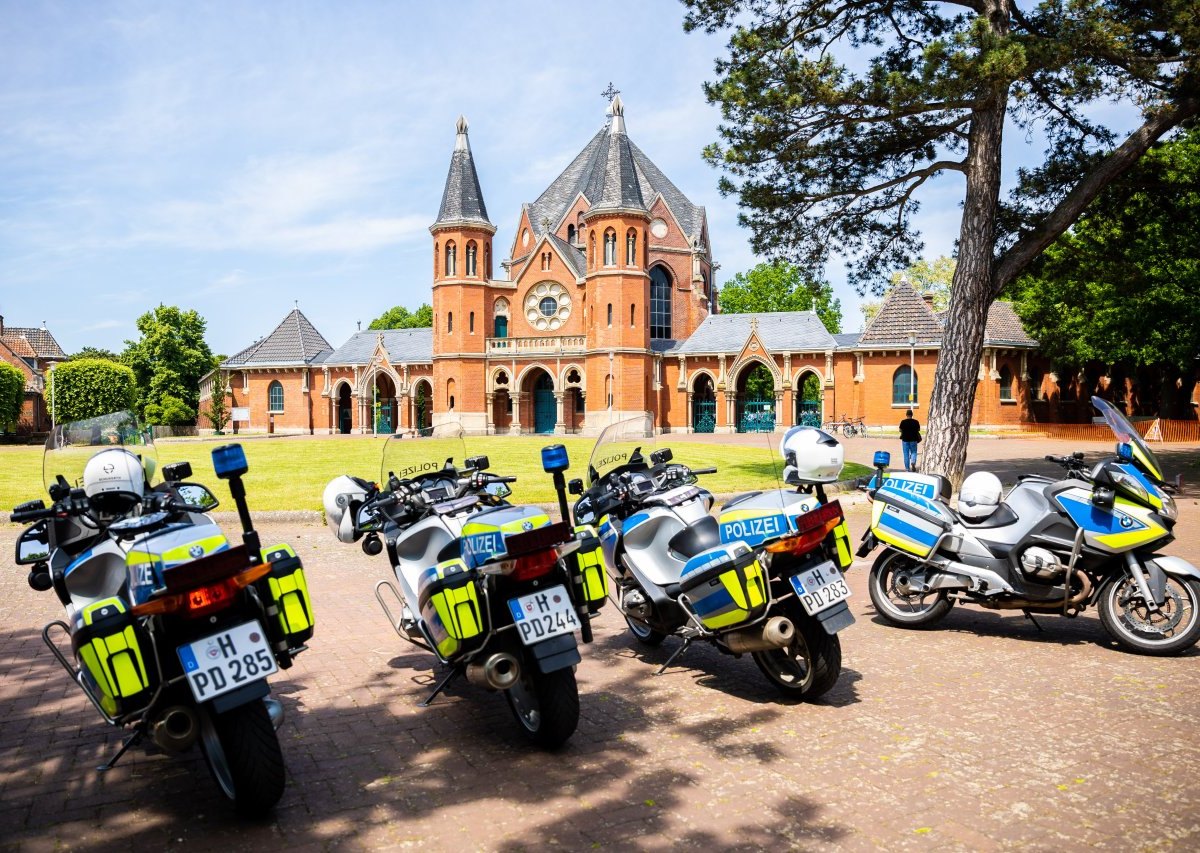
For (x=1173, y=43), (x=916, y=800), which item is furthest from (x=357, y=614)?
(x=1173, y=43)

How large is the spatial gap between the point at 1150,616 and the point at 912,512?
162cm

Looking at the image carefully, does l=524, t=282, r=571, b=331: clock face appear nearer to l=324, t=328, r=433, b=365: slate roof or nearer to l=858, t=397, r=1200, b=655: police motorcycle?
l=324, t=328, r=433, b=365: slate roof

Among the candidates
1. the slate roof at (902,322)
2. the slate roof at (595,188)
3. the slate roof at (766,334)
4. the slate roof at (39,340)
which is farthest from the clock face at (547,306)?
the slate roof at (39,340)

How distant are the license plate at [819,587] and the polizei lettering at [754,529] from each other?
261mm

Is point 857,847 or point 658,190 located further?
point 658,190

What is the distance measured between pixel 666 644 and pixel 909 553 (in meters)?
1.93

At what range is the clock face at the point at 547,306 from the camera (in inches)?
2110

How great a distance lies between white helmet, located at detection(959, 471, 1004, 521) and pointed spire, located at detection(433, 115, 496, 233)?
4773cm

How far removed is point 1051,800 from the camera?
3631 mm

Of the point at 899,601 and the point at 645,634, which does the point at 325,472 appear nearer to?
the point at 645,634

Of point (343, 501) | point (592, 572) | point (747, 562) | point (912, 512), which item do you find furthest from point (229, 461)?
point (912, 512)

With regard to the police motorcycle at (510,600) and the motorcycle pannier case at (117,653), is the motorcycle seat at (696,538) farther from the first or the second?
the motorcycle pannier case at (117,653)

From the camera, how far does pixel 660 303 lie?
5569cm

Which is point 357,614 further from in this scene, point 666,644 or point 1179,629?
point 1179,629
